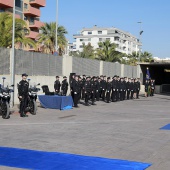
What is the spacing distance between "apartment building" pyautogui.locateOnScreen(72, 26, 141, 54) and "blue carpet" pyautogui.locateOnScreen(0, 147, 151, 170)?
380 feet

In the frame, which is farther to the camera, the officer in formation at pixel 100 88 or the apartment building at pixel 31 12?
the apartment building at pixel 31 12

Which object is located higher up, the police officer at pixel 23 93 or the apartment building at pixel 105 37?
the apartment building at pixel 105 37

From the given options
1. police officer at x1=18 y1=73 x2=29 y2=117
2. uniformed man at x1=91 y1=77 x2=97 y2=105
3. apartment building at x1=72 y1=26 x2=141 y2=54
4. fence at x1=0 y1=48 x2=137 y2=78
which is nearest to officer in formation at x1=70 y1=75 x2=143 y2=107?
uniformed man at x1=91 y1=77 x2=97 y2=105

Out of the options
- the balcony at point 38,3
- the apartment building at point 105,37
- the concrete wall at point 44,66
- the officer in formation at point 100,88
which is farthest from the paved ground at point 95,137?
the apartment building at point 105,37

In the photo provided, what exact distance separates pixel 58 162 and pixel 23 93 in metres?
7.57

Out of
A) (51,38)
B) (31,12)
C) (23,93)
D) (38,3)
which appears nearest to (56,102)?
(23,93)

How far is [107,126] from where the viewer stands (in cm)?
1205

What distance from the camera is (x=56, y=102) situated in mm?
17609

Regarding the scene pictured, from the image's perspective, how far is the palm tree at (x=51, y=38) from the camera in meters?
48.3

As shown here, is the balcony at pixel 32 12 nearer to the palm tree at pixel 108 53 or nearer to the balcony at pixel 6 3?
the balcony at pixel 6 3

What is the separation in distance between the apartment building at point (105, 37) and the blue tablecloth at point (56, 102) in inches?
4149

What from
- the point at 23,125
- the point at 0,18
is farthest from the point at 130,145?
the point at 0,18

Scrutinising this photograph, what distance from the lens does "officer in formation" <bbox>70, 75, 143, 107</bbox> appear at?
19.1 m

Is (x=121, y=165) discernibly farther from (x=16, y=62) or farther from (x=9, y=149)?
(x=16, y=62)
